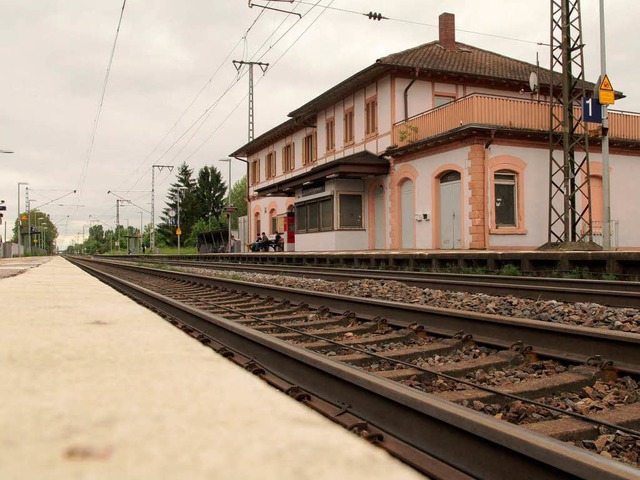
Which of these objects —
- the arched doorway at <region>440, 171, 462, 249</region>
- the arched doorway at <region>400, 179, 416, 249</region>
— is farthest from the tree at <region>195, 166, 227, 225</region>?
the arched doorway at <region>440, 171, 462, 249</region>

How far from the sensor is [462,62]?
84.1 ft

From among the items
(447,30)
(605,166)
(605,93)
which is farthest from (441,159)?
(447,30)

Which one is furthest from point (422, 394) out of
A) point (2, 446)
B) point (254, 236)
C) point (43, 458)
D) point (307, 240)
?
point (254, 236)

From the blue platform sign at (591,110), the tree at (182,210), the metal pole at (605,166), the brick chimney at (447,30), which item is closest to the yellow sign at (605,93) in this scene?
the metal pole at (605,166)

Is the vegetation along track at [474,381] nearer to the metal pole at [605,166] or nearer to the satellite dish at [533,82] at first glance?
the metal pole at [605,166]

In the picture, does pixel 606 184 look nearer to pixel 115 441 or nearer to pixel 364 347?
pixel 364 347

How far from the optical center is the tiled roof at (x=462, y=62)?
23.8m

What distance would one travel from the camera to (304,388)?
12.2 ft

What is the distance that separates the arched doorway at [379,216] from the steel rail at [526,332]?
18891 mm

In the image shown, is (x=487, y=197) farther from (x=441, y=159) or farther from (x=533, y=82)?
(x=533, y=82)

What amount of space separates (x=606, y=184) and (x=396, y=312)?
1253 centimetres

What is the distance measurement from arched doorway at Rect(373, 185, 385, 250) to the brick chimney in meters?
8.63

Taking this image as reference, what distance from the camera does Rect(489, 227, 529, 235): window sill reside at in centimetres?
1967

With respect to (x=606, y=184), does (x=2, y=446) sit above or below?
below
